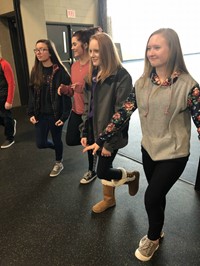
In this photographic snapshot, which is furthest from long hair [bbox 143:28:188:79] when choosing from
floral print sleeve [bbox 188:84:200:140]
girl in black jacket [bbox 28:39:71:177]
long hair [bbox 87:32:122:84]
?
girl in black jacket [bbox 28:39:71:177]

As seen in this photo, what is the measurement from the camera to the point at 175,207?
2.04 meters

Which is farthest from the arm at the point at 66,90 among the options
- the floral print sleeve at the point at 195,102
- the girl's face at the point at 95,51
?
the floral print sleeve at the point at 195,102

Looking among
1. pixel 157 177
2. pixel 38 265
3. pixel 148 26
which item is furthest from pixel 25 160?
pixel 148 26

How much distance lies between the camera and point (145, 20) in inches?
438

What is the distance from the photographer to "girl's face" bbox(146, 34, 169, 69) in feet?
4.05

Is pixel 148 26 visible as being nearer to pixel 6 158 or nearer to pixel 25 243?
pixel 6 158

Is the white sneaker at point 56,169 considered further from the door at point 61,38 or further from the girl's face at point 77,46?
the door at point 61,38

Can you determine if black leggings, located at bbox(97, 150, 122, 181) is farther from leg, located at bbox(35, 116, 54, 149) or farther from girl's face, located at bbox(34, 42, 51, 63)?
girl's face, located at bbox(34, 42, 51, 63)

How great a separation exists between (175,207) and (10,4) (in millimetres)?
4513

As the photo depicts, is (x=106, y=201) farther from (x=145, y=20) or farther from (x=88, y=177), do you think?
(x=145, y=20)

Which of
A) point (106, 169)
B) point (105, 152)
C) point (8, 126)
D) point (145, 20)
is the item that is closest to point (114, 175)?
point (106, 169)

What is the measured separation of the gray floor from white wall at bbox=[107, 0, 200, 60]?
27.2 feet

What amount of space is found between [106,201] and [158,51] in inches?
51.0

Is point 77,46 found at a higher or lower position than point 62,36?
lower
